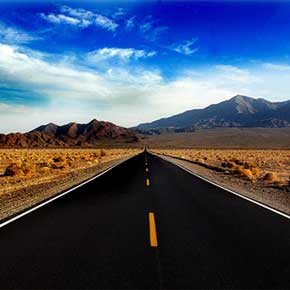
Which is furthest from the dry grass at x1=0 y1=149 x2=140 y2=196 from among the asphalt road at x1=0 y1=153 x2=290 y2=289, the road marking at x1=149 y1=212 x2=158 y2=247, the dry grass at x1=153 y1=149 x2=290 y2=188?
the dry grass at x1=153 y1=149 x2=290 y2=188

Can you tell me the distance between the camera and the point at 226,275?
199 inches

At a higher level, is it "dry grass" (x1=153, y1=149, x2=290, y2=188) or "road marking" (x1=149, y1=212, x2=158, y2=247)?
"road marking" (x1=149, y1=212, x2=158, y2=247)

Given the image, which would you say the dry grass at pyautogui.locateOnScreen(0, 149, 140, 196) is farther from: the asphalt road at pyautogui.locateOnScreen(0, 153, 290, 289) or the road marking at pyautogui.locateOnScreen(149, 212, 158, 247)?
the road marking at pyautogui.locateOnScreen(149, 212, 158, 247)

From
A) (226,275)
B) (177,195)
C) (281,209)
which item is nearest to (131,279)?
(226,275)

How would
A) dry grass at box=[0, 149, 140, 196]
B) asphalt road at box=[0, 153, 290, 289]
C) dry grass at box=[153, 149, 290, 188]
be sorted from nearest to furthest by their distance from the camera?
asphalt road at box=[0, 153, 290, 289], dry grass at box=[0, 149, 140, 196], dry grass at box=[153, 149, 290, 188]

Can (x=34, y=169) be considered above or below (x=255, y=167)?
above

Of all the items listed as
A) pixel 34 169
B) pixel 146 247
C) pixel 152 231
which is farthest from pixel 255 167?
pixel 146 247

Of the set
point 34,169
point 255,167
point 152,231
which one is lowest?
point 255,167

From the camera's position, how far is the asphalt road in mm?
4867

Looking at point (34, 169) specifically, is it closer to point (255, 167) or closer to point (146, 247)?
point (255, 167)

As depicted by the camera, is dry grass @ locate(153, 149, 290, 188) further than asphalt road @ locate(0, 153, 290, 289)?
Yes

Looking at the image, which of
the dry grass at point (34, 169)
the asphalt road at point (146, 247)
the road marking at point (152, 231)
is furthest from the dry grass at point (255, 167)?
the dry grass at point (34, 169)

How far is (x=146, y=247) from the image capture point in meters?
6.37

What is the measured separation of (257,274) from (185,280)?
112 cm
